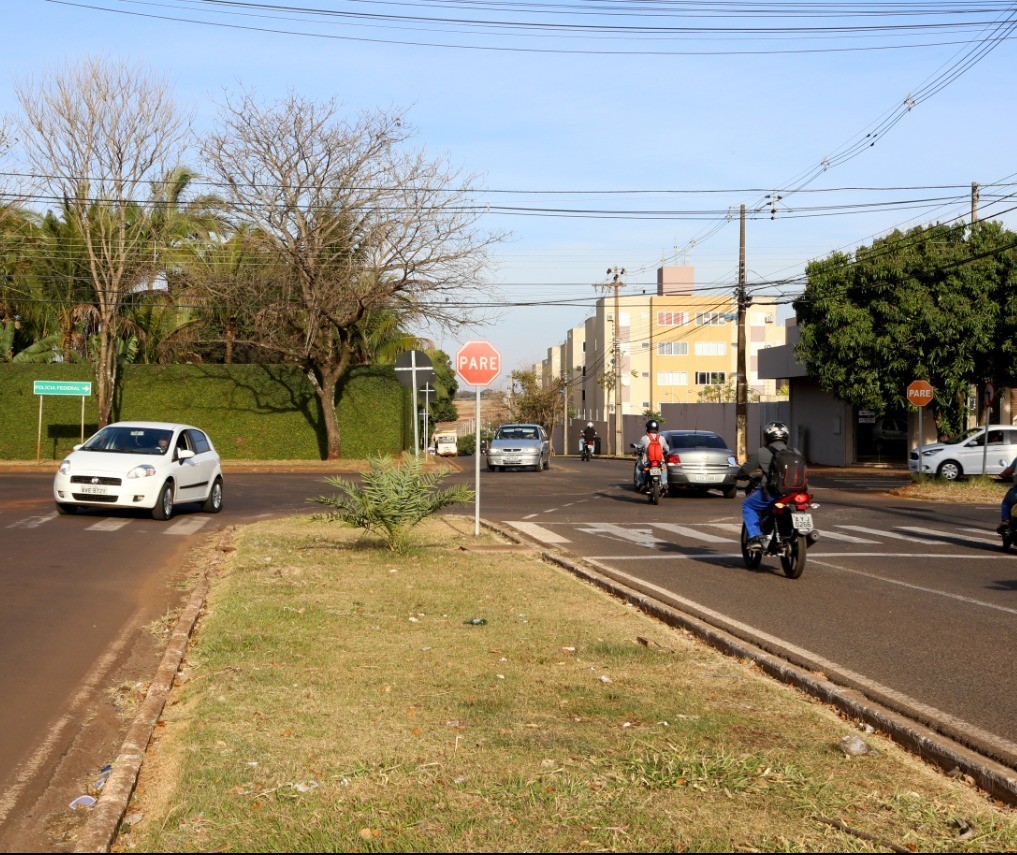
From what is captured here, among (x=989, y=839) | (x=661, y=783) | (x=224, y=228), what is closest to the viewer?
(x=989, y=839)

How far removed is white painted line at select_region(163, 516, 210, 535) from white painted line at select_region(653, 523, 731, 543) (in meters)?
7.43

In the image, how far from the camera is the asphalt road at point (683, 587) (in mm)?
7176

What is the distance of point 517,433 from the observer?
41.8 m

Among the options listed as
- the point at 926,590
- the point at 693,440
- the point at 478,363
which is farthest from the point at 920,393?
the point at 926,590

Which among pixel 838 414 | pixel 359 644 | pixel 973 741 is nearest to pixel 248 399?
pixel 838 414

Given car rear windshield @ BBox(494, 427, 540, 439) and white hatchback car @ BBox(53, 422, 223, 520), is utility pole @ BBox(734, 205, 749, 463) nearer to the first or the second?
car rear windshield @ BBox(494, 427, 540, 439)

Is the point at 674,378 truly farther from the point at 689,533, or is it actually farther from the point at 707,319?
the point at 689,533

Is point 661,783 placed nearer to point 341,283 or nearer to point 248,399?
point 341,283

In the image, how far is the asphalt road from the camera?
23.5 ft

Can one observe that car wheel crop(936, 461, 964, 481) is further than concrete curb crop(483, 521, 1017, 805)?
Yes

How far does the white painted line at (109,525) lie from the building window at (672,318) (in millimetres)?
82403

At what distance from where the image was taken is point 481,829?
4508mm

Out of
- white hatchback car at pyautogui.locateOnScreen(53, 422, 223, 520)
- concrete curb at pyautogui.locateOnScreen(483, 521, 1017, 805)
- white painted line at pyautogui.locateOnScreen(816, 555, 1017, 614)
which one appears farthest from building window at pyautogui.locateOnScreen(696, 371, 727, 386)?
concrete curb at pyautogui.locateOnScreen(483, 521, 1017, 805)

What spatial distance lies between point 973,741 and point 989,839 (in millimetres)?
1321
